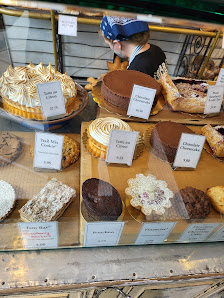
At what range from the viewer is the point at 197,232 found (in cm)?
124

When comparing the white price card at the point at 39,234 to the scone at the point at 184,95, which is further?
the scone at the point at 184,95

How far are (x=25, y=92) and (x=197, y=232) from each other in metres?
1.49

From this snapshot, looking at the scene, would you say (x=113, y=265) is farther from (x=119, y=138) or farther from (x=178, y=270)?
(x=119, y=138)

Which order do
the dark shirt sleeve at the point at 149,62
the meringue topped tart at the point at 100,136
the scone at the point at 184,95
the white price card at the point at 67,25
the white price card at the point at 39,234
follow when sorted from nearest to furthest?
the white price card at the point at 39,234, the meringue topped tart at the point at 100,136, the white price card at the point at 67,25, the scone at the point at 184,95, the dark shirt sleeve at the point at 149,62

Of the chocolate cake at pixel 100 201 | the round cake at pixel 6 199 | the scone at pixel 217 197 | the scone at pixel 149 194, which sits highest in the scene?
the chocolate cake at pixel 100 201

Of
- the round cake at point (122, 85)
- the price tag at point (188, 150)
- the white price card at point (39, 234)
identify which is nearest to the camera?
the white price card at point (39, 234)

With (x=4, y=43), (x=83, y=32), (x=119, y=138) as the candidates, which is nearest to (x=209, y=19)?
(x=119, y=138)

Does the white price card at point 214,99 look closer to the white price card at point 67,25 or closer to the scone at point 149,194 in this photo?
the scone at point 149,194

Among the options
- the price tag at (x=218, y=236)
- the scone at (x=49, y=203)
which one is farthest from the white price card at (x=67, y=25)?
the price tag at (x=218, y=236)

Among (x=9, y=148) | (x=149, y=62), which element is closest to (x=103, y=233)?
(x=9, y=148)

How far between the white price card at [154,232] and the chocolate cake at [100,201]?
0.54 feet

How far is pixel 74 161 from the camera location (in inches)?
63.2

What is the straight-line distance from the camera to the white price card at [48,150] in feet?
4.12

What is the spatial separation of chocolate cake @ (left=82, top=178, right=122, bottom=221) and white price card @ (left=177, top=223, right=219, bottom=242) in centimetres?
39
